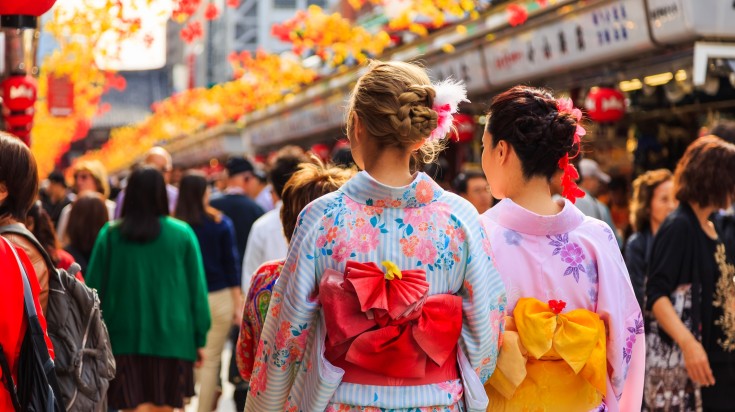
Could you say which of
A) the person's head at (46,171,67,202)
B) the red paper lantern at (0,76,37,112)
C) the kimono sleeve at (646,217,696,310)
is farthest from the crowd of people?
the person's head at (46,171,67,202)

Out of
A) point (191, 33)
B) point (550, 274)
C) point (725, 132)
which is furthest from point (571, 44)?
point (550, 274)

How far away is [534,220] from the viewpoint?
3525mm

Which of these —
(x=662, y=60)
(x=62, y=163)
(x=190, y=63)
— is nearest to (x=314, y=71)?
(x=662, y=60)

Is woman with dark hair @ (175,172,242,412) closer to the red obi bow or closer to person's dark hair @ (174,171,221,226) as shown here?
person's dark hair @ (174,171,221,226)

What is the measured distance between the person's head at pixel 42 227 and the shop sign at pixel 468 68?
735 cm

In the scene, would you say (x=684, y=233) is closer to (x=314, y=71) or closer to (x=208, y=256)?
(x=208, y=256)

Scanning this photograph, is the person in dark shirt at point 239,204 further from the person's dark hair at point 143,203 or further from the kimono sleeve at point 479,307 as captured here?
the kimono sleeve at point 479,307

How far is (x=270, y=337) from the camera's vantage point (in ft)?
10.7

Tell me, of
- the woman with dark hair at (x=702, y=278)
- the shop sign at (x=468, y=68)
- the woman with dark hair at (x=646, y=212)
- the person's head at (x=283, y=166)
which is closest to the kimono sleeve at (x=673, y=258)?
the woman with dark hair at (x=702, y=278)

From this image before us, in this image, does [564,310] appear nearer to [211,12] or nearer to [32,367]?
[32,367]

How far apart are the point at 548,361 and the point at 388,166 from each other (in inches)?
34.7

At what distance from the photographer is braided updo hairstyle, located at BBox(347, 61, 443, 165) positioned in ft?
10.2

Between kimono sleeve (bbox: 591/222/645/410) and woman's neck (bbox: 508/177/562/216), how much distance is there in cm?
20

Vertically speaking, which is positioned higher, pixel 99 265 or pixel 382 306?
pixel 382 306
